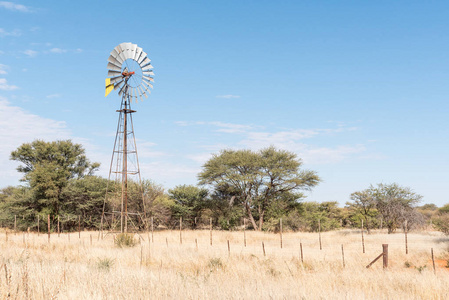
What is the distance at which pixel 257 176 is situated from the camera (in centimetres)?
4272

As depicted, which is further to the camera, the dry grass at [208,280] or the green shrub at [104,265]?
the green shrub at [104,265]

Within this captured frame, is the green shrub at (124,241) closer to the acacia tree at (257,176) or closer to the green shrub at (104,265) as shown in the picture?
the green shrub at (104,265)

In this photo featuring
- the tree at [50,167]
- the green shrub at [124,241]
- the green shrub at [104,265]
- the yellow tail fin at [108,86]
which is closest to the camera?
the green shrub at [104,265]

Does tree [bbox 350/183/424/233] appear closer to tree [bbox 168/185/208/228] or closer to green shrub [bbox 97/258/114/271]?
tree [bbox 168/185/208/228]

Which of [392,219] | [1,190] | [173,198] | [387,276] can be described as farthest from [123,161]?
[1,190]

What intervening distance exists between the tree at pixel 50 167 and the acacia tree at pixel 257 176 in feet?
56.8

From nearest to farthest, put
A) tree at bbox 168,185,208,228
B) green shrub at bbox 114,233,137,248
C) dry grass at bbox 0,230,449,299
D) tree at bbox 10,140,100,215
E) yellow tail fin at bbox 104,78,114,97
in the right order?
dry grass at bbox 0,230,449,299 → green shrub at bbox 114,233,137,248 → yellow tail fin at bbox 104,78,114,97 → tree at bbox 10,140,100,215 → tree at bbox 168,185,208,228

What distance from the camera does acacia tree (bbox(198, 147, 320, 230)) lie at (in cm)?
4304

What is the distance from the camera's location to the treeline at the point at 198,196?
41.4 m

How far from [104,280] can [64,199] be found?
38.6m

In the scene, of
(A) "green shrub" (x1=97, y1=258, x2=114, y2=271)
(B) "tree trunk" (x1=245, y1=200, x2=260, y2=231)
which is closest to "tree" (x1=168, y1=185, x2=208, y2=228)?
(B) "tree trunk" (x1=245, y1=200, x2=260, y2=231)

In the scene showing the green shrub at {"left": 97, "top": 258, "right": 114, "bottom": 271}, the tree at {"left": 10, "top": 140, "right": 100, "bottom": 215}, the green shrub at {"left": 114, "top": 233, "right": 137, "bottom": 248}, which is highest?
the tree at {"left": 10, "top": 140, "right": 100, "bottom": 215}

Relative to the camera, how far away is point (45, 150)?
44156 millimetres

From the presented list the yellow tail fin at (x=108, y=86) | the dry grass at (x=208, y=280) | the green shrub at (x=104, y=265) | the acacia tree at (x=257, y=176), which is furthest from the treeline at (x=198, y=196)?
the green shrub at (x=104, y=265)
